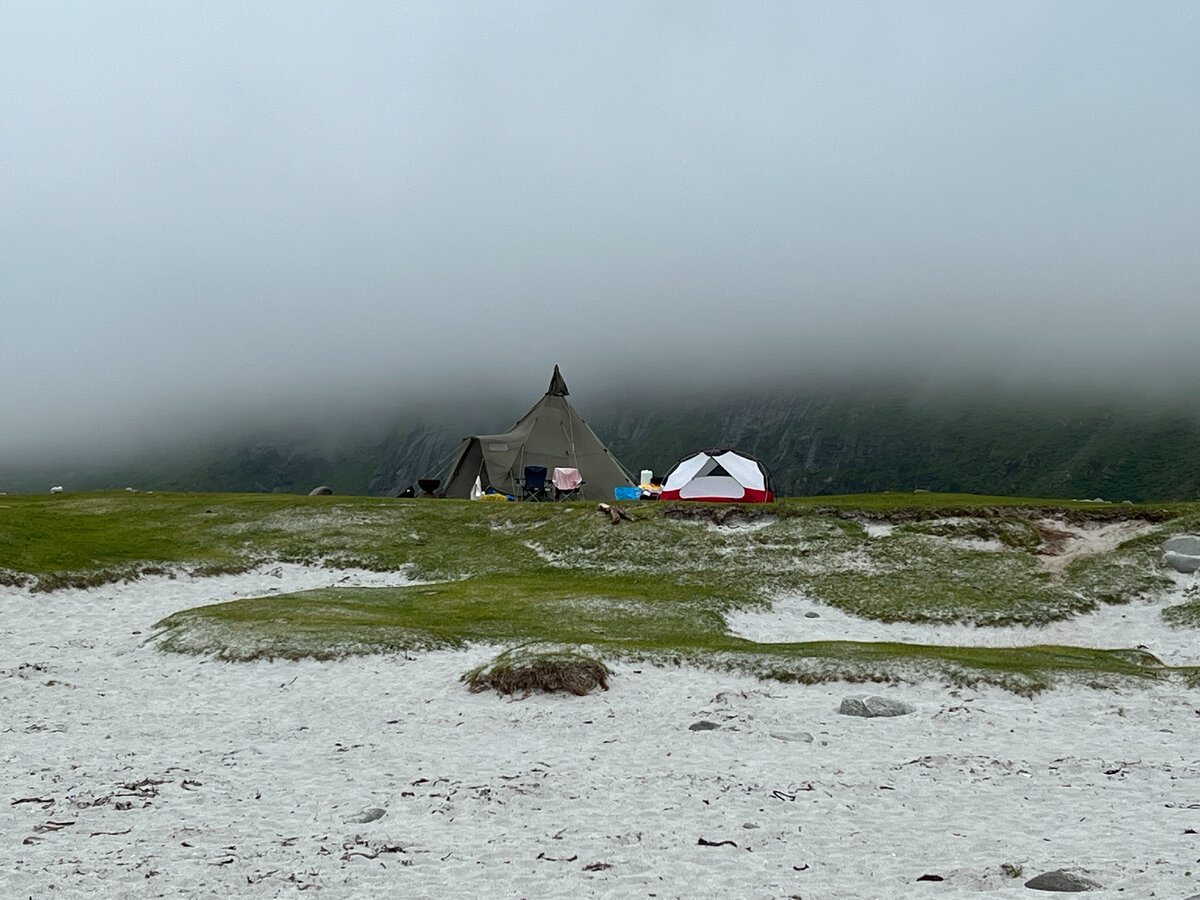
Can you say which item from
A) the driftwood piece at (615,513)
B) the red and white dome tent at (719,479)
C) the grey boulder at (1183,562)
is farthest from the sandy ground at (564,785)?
the red and white dome tent at (719,479)

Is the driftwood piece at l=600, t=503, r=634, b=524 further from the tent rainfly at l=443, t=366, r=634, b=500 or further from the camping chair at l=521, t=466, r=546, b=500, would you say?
the tent rainfly at l=443, t=366, r=634, b=500

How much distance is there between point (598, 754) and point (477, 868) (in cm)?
662

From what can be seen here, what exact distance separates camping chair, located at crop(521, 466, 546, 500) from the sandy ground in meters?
41.5

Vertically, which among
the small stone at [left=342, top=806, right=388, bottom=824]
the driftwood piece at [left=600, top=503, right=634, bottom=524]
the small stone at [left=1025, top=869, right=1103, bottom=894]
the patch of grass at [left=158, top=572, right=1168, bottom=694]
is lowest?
the patch of grass at [left=158, top=572, right=1168, bottom=694]

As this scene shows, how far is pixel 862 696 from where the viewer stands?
2250cm

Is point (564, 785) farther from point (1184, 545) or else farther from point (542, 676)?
point (1184, 545)

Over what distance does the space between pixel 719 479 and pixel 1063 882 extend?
1848 inches

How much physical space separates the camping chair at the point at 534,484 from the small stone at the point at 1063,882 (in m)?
58.1

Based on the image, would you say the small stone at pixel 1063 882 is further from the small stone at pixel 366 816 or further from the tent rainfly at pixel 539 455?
the tent rainfly at pixel 539 455

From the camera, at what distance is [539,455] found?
7162 cm

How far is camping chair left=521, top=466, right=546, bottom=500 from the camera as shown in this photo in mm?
67438

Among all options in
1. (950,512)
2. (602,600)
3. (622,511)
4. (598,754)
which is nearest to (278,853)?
(598,754)

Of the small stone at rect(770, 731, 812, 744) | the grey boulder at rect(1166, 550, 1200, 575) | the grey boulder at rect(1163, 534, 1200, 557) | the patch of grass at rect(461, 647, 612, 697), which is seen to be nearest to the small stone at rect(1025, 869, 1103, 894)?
the small stone at rect(770, 731, 812, 744)

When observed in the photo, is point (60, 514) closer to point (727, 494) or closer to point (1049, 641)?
point (727, 494)
